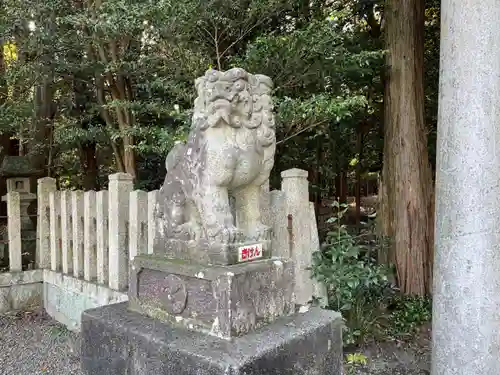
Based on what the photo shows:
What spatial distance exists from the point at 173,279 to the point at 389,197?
146 inches

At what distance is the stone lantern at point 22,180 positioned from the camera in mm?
5117

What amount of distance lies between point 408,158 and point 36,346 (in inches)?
174

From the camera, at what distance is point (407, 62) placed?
4.85m

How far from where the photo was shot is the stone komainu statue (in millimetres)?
1882

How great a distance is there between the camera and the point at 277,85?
13.5 ft

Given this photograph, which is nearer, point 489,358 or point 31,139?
point 489,358

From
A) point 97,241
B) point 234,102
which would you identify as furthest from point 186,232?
point 97,241

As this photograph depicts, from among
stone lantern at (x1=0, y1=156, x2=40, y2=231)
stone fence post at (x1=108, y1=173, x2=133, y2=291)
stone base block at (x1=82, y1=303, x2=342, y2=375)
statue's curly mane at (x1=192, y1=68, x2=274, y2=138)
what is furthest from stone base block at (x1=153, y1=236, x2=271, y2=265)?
stone lantern at (x1=0, y1=156, x2=40, y2=231)

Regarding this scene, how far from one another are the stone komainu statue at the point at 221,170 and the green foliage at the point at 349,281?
54.1 inches

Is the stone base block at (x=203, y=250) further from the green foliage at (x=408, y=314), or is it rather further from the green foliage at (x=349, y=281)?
the green foliage at (x=408, y=314)

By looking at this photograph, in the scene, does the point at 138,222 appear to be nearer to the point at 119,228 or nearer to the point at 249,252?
the point at 119,228

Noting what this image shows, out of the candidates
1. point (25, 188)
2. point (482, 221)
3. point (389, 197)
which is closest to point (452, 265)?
point (482, 221)

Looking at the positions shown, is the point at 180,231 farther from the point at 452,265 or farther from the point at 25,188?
the point at 25,188

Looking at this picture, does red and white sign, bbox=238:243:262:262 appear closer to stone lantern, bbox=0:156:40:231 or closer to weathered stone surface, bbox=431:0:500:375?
weathered stone surface, bbox=431:0:500:375
